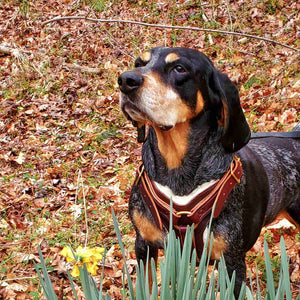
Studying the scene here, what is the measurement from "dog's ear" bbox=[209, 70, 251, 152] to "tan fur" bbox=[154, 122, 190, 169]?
260 mm

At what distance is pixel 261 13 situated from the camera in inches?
381

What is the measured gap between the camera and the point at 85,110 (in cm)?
819

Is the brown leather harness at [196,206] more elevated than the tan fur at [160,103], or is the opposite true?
the tan fur at [160,103]

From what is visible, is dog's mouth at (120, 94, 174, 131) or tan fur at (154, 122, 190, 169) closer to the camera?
dog's mouth at (120, 94, 174, 131)

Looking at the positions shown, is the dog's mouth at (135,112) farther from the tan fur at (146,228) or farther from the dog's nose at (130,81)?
the tan fur at (146,228)

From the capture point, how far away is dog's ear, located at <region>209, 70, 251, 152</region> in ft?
9.48

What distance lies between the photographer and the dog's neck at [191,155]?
298cm

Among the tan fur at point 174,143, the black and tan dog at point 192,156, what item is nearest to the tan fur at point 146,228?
the black and tan dog at point 192,156

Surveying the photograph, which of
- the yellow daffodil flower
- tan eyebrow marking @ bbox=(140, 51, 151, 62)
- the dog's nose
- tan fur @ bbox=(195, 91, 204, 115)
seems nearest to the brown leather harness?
tan fur @ bbox=(195, 91, 204, 115)

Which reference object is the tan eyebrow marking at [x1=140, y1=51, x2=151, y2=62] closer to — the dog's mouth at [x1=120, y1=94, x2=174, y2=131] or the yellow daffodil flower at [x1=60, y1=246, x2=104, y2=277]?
the dog's mouth at [x1=120, y1=94, x2=174, y2=131]

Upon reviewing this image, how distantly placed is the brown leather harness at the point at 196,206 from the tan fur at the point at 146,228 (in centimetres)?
7

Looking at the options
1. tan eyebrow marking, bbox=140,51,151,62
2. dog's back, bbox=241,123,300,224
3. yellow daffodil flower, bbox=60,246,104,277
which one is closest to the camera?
yellow daffodil flower, bbox=60,246,104,277

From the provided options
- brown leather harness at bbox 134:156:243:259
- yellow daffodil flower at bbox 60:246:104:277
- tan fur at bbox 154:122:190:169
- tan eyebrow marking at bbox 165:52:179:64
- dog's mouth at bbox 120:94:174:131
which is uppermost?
tan eyebrow marking at bbox 165:52:179:64

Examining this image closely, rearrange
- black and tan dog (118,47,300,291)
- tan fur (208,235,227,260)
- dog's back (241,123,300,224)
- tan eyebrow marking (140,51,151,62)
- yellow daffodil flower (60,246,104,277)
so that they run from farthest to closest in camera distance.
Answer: dog's back (241,123,300,224) → tan eyebrow marking (140,51,151,62) → tan fur (208,235,227,260) → black and tan dog (118,47,300,291) → yellow daffodil flower (60,246,104,277)
